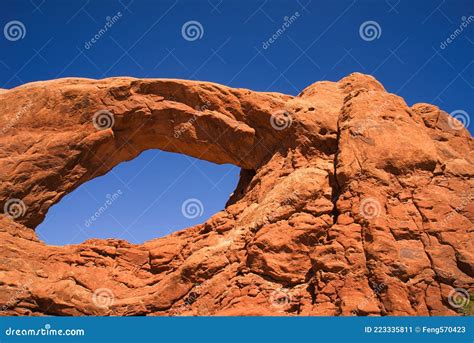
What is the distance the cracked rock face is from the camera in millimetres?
14617

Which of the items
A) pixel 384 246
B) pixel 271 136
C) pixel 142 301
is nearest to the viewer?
pixel 384 246

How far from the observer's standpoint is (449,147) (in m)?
18.2

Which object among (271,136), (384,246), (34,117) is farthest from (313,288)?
(34,117)

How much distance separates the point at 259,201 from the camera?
18.2 meters

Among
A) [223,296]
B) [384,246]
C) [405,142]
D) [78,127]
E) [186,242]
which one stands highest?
[78,127]

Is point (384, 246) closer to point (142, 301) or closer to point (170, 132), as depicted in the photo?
point (142, 301)

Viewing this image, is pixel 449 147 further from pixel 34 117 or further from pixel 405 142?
pixel 34 117

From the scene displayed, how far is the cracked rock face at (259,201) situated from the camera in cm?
1462

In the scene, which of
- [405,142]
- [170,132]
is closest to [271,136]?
[170,132]

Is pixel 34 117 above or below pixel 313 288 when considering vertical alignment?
above

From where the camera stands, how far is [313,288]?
49.1 ft

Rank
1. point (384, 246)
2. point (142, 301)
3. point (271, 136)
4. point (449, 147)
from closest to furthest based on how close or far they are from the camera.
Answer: point (384, 246), point (142, 301), point (449, 147), point (271, 136)

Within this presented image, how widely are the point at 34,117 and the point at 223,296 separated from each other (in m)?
10.2

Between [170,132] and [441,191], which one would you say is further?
[170,132]
